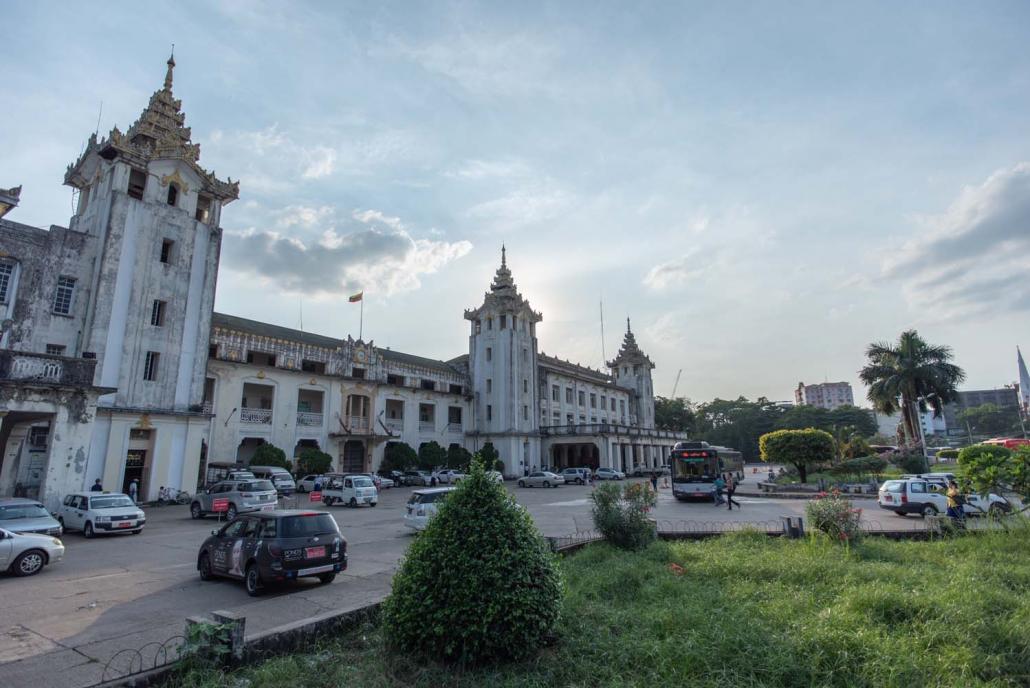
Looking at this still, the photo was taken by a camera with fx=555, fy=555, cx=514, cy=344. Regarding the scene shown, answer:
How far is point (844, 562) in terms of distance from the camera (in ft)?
30.8

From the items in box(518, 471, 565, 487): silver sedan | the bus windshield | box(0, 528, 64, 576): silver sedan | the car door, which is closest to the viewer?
the car door

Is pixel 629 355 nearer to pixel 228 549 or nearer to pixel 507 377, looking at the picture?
pixel 507 377

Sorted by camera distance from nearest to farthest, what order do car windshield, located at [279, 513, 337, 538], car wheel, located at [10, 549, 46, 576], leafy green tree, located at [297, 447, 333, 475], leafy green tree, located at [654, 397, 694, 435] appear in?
car windshield, located at [279, 513, 337, 538] → car wheel, located at [10, 549, 46, 576] → leafy green tree, located at [297, 447, 333, 475] → leafy green tree, located at [654, 397, 694, 435]

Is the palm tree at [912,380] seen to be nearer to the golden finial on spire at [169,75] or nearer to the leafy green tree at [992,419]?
the golden finial on spire at [169,75]

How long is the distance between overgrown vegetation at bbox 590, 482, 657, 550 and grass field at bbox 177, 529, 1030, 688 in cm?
267

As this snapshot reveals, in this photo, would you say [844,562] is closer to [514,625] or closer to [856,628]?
[856,628]

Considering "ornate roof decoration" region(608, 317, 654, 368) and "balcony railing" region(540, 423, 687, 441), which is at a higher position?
"ornate roof decoration" region(608, 317, 654, 368)

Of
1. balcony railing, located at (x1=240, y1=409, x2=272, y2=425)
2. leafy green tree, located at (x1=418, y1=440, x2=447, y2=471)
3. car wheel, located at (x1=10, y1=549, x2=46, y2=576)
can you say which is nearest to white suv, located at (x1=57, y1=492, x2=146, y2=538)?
car wheel, located at (x1=10, y1=549, x2=46, y2=576)

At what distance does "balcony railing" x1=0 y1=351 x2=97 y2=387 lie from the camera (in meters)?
19.8

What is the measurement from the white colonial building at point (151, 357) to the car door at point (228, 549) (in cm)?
1474

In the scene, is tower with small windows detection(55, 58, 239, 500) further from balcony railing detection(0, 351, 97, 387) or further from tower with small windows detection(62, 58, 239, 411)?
balcony railing detection(0, 351, 97, 387)

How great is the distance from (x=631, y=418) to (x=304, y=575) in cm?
6663

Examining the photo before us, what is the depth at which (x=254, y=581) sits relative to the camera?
32.4ft

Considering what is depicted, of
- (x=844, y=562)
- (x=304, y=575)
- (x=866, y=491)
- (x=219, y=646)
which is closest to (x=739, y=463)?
(x=866, y=491)
